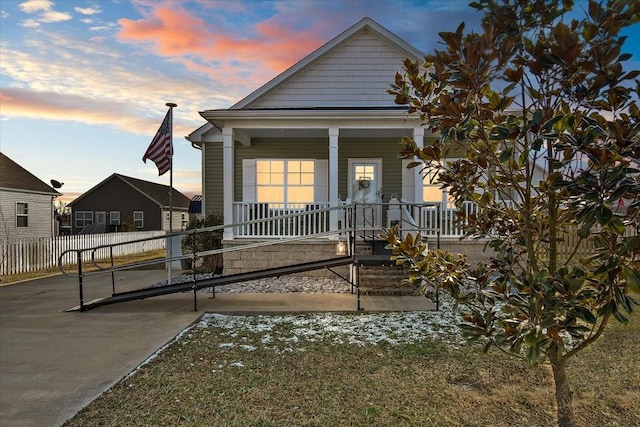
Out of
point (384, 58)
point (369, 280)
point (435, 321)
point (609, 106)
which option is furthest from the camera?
point (384, 58)

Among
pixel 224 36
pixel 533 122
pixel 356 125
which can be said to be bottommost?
pixel 533 122

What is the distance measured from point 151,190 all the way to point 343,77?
95.4ft

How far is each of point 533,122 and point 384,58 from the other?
1132 cm

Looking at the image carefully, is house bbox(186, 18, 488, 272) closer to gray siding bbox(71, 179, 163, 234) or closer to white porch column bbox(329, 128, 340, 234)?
white porch column bbox(329, 128, 340, 234)

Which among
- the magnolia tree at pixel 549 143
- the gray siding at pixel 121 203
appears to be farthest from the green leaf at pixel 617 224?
the gray siding at pixel 121 203

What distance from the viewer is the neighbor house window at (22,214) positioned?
20.5 meters

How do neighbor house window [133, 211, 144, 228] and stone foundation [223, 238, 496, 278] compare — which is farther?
neighbor house window [133, 211, 144, 228]

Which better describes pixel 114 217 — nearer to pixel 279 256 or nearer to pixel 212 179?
pixel 212 179

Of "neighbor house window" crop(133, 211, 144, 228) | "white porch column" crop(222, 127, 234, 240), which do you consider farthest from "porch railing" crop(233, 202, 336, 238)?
"neighbor house window" crop(133, 211, 144, 228)

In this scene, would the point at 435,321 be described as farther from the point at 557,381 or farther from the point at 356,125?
the point at 356,125

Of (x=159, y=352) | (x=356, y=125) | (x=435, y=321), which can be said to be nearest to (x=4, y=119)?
(x=356, y=125)

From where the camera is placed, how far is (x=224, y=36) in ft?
34.1

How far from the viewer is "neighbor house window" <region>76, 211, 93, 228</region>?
109 ft

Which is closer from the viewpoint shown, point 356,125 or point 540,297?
point 540,297
